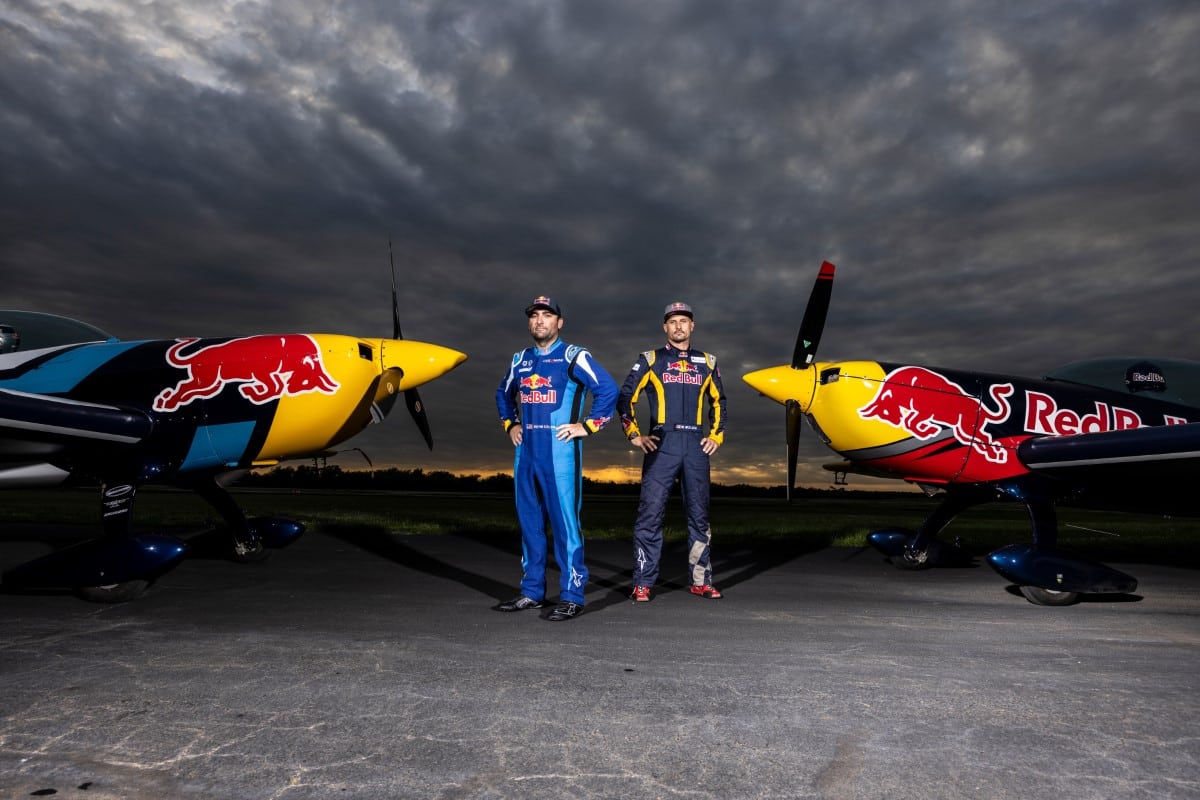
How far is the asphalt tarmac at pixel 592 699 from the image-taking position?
214 cm

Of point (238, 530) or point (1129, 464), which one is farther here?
point (238, 530)

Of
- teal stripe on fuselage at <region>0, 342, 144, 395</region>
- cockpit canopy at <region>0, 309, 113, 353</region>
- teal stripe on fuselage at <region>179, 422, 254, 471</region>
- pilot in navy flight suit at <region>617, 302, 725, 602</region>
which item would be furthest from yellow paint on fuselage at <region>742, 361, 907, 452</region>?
cockpit canopy at <region>0, 309, 113, 353</region>

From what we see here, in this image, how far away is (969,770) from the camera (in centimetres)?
226

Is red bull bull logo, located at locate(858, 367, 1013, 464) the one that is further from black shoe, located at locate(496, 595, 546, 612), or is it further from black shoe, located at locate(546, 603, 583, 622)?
black shoe, located at locate(496, 595, 546, 612)

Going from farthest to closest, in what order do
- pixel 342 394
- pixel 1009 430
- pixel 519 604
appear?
pixel 1009 430
pixel 342 394
pixel 519 604

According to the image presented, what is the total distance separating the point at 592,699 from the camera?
9.62 ft

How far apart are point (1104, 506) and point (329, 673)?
7.00 meters

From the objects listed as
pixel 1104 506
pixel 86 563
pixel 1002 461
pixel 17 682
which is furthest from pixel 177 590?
pixel 1104 506

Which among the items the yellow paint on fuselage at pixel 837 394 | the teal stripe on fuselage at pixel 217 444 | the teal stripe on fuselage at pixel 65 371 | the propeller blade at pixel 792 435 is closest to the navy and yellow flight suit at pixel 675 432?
the yellow paint on fuselage at pixel 837 394

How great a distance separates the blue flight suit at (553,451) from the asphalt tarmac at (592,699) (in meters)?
0.51

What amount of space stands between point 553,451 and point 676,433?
1.29 m

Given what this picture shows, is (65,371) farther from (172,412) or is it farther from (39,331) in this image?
(172,412)

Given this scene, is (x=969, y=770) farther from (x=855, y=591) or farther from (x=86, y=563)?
(x=86, y=563)

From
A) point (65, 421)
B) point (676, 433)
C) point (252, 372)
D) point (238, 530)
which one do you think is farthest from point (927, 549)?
point (65, 421)
